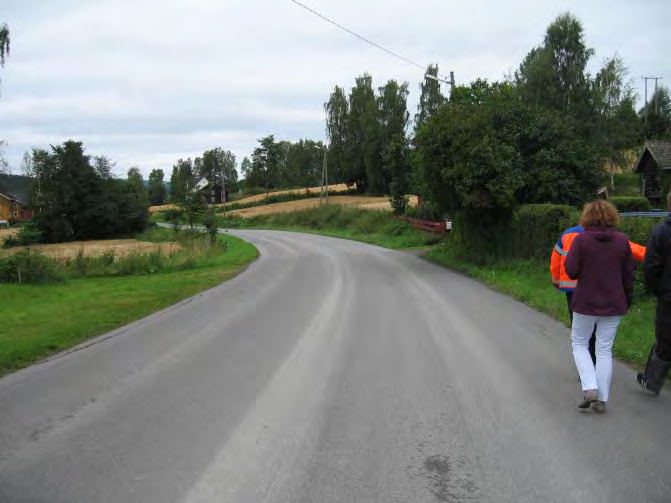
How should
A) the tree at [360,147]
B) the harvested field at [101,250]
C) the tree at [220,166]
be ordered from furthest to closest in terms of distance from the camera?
the tree at [220,166] < the tree at [360,147] < the harvested field at [101,250]

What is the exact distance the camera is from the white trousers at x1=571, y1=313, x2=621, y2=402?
16.8 ft

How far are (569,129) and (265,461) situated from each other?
65.6 ft

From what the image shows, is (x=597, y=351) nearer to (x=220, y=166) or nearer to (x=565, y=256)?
(x=565, y=256)

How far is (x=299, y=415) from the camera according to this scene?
200 inches

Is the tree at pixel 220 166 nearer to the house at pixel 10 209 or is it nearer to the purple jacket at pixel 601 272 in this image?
the house at pixel 10 209

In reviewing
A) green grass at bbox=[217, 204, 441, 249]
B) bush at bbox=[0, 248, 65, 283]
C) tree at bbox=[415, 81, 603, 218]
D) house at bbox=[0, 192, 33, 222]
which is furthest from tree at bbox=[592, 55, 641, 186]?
house at bbox=[0, 192, 33, 222]

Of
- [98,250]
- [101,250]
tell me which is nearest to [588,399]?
[98,250]

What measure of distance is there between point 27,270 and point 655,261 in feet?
60.5

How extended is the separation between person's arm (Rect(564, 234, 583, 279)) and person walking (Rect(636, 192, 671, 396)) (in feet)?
2.34

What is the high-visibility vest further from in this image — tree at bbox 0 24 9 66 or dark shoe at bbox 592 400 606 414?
tree at bbox 0 24 9 66

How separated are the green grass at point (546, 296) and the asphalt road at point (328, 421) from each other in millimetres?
788

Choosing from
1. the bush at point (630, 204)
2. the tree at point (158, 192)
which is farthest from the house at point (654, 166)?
the tree at point (158, 192)

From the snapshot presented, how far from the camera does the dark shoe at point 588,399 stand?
5047 mm

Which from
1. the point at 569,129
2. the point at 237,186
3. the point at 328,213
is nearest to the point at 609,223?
the point at 569,129
